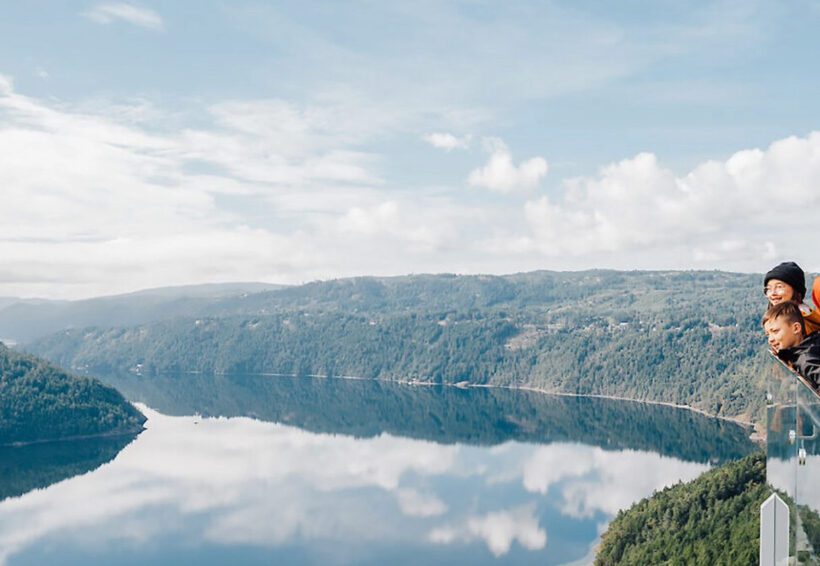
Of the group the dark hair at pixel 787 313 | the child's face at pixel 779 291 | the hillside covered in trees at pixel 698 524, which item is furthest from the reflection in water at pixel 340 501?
the dark hair at pixel 787 313

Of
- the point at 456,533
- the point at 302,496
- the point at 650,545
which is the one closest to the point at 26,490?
the point at 302,496

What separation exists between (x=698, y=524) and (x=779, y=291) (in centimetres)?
6467

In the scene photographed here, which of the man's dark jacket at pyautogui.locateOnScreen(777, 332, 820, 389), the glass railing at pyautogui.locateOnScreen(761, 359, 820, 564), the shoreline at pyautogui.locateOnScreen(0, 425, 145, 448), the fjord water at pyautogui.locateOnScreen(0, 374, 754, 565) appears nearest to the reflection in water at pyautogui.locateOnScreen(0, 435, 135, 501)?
the fjord water at pyautogui.locateOnScreen(0, 374, 754, 565)

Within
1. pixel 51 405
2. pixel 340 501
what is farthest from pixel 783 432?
pixel 51 405

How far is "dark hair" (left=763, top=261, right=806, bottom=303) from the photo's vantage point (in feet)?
17.7

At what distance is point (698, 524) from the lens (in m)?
63.7

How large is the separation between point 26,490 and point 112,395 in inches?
1814

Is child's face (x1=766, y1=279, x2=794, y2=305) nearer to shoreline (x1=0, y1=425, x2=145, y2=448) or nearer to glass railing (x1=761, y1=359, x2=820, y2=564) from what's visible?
glass railing (x1=761, y1=359, x2=820, y2=564)

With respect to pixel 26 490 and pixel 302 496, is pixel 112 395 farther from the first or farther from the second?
pixel 302 496

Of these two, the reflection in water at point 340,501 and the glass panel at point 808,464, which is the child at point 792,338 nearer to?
the glass panel at point 808,464

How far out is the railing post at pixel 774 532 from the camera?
4.72 meters

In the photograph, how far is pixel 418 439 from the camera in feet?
495

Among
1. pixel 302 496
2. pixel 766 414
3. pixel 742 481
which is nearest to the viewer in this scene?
pixel 766 414

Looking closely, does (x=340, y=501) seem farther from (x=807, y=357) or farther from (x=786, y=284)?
(x=807, y=357)
